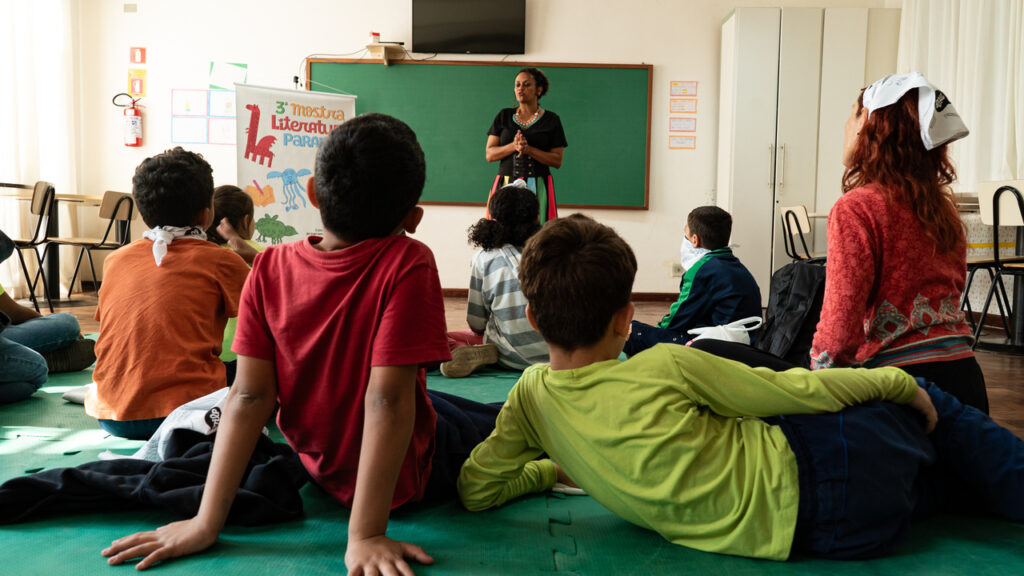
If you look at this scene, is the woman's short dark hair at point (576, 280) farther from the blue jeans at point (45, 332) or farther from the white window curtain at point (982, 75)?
the white window curtain at point (982, 75)

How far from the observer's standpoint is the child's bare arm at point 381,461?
3.28ft

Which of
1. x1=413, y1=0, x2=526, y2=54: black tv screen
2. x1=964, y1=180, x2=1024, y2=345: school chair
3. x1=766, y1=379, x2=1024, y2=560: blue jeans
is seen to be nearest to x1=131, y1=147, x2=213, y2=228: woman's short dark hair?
x1=766, y1=379, x2=1024, y2=560: blue jeans

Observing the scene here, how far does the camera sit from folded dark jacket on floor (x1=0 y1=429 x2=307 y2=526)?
4.06ft

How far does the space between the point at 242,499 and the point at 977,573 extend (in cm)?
122

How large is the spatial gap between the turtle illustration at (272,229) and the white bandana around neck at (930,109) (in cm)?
358

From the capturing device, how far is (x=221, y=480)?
108cm

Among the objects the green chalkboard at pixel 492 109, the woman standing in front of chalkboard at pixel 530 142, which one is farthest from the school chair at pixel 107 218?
the woman standing in front of chalkboard at pixel 530 142

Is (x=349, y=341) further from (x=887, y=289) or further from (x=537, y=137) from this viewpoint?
(x=537, y=137)

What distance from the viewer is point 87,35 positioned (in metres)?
6.06

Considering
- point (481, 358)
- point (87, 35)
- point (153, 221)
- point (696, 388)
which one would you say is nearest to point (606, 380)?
point (696, 388)

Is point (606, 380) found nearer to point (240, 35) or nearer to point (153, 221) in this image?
point (153, 221)

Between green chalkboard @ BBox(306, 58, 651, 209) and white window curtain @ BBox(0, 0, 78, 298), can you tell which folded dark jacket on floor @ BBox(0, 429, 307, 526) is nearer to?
white window curtain @ BBox(0, 0, 78, 298)

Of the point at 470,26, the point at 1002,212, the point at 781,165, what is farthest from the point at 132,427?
the point at 781,165

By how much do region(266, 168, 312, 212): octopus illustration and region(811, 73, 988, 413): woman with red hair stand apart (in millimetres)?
3572
